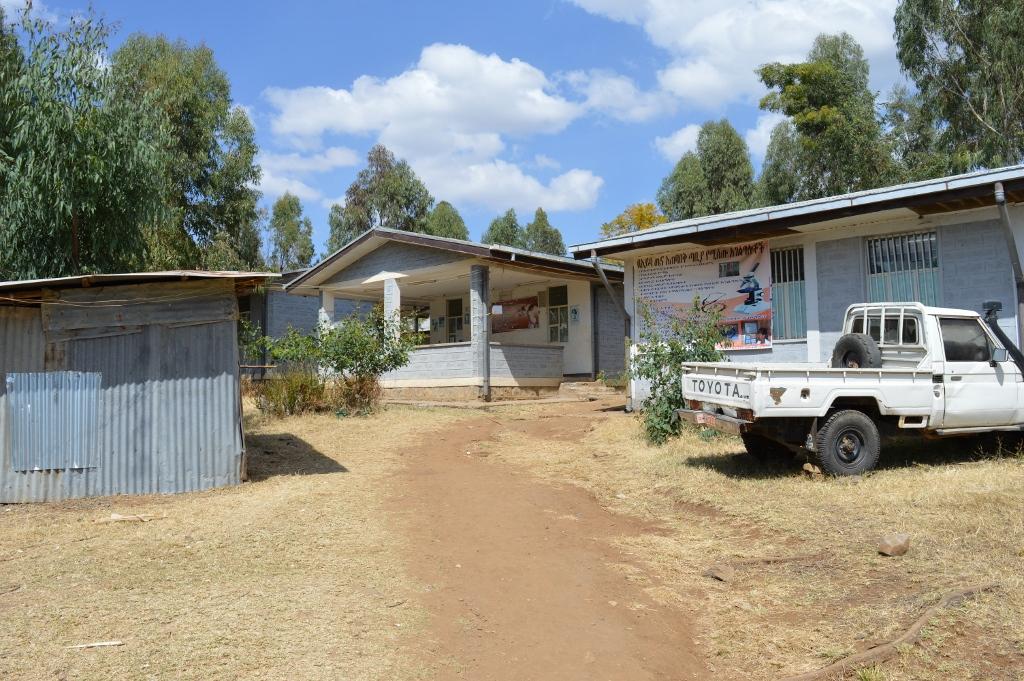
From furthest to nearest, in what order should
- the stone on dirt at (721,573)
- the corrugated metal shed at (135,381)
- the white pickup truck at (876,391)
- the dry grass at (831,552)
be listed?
the corrugated metal shed at (135,381) → the white pickup truck at (876,391) → the stone on dirt at (721,573) → the dry grass at (831,552)

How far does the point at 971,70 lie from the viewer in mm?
26578

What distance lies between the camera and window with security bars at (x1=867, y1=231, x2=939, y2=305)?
11.5 metres

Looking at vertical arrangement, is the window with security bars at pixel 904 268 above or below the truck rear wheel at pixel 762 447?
above

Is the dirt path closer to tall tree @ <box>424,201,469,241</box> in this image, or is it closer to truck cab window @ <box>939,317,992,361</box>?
truck cab window @ <box>939,317,992,361</box>

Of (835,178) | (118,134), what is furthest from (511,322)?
(835,178)

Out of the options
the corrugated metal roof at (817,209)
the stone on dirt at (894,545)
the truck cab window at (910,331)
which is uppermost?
the corrugated metal roof at (817,209)

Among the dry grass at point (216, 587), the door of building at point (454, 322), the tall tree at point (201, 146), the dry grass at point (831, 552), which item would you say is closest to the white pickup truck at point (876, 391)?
the dry grass at point (831, 552)

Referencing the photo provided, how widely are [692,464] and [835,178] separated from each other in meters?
23.8

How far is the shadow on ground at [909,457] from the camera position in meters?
9.12

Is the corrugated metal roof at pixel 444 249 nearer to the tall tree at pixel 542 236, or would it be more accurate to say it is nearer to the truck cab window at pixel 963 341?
the truck cab window at pixel 963 341

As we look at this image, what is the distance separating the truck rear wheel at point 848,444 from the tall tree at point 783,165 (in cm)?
2423

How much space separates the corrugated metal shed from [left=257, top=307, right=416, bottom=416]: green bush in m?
5.17

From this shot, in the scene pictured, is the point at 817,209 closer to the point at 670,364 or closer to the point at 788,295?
the point at 788,295

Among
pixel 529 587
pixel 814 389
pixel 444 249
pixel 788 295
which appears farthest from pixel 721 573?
pixel 444 249
